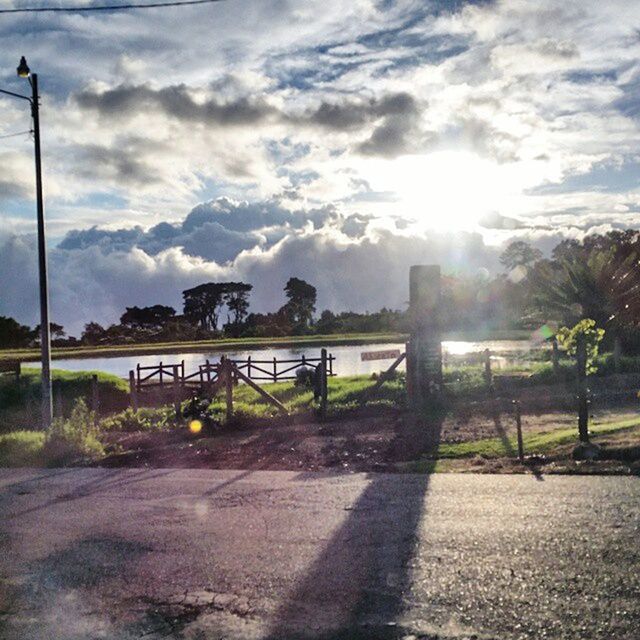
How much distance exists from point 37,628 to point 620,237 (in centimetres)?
7912

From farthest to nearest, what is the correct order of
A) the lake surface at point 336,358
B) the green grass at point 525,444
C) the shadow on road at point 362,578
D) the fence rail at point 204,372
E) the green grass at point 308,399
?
the lake surface at point 336,358 → the fence rail at point 204,372 → the green grass at point 308,399 → the green grass at point 525,444 → the shadow on road at point 362,578

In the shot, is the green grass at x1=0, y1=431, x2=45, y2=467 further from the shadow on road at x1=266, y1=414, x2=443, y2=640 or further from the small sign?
the small sign

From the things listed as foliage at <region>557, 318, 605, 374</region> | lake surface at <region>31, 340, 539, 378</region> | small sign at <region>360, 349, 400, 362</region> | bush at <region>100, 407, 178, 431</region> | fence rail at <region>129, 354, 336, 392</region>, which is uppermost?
foliage at <region>557, 318, 605, 374</region>

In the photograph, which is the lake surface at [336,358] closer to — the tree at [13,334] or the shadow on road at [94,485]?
the shadow on road at [94,485]

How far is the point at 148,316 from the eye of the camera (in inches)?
4222

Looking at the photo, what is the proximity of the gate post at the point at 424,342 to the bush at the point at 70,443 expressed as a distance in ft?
25.1

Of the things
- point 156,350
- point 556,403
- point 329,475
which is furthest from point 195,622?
point 156,350

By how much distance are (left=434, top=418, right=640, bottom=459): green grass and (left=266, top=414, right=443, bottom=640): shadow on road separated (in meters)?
3.71

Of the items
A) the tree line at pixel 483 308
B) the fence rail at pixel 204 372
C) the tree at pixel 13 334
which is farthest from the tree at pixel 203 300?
the fence rail at pixel 204 372

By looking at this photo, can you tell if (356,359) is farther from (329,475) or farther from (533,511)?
(533,511)

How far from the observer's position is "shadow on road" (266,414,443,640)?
581 centimetres

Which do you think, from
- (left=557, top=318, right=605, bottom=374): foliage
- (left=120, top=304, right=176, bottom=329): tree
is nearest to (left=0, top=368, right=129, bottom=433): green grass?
(left=557, top=318, right=605, bottom=374): foliage

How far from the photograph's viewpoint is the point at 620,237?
78.1m

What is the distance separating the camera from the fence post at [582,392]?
13.1 m
